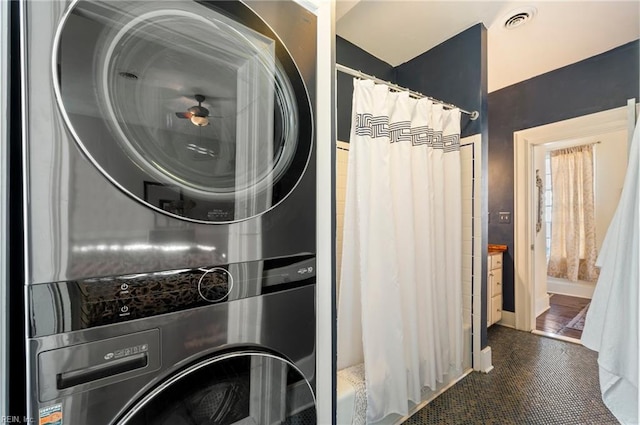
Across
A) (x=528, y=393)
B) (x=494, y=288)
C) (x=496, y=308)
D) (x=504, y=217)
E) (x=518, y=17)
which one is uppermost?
(x=518, y=17)

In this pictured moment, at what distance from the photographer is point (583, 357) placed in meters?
2.16

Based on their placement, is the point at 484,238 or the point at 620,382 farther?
the point at 484,238

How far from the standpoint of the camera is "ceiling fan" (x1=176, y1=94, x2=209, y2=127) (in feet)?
2.02

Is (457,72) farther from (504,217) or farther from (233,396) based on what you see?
(233,396)

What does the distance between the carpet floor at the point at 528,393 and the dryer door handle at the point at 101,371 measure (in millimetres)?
1525

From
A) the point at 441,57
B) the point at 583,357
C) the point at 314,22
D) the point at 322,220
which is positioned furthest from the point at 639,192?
the point at 583,357

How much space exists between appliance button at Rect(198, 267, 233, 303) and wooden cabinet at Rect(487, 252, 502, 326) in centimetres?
262

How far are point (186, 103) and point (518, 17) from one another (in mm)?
2355

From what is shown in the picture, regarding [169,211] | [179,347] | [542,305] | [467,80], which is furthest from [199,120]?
[542,305]

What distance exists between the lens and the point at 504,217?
9.22 feet

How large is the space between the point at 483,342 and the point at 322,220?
1873 mm

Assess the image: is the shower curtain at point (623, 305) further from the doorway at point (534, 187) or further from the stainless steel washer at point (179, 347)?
the doorway at point (534, 187)

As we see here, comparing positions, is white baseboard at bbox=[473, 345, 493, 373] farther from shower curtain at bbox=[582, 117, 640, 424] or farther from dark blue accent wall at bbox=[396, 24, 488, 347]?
shower curtain at bbox=[582, 117, 640, 424]

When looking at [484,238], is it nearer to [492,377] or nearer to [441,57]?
[492,377]
